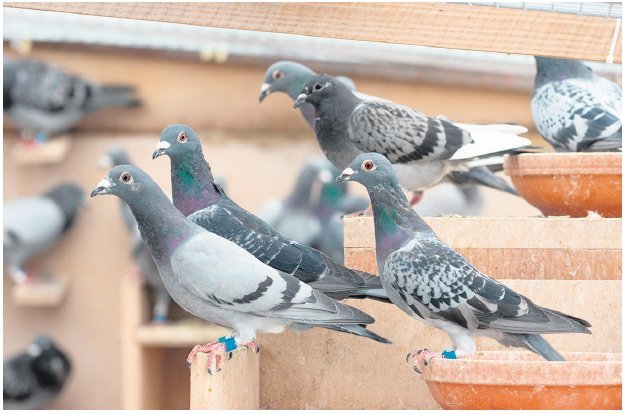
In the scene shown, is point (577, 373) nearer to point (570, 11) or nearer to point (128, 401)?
point (570, 11)

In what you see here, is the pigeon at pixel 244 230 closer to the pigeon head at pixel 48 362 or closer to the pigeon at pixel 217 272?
the pigeon at pixel 217 272

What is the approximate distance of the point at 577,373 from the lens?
2.75m

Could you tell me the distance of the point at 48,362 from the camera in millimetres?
A: 7223

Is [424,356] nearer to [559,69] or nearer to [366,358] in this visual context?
[366,358]

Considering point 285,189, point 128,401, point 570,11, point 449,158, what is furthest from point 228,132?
point 570,11

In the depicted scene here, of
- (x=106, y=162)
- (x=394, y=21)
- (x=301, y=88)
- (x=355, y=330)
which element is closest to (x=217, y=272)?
(x=355, y=330)

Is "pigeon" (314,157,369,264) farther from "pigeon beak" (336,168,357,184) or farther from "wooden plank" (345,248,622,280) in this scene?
"pigeon beak" (336,168,357,184)

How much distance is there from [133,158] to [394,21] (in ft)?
15.6

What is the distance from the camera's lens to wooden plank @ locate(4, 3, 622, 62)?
2.98 m

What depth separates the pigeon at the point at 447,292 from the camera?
3129 mm

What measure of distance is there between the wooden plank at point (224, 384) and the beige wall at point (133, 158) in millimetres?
4162

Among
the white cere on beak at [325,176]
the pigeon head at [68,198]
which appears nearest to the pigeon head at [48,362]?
the pigeon head at [68,198]

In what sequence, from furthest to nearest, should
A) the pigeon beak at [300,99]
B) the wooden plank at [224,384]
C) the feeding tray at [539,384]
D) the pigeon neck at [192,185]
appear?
the pigeon beak at [300,99]
the pigeon neck at [192,185]
the wooden plank at [224,384]
the feeding tray at [539,384]

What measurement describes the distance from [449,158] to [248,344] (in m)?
1.31
